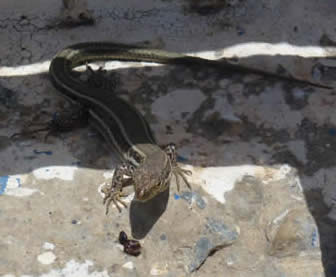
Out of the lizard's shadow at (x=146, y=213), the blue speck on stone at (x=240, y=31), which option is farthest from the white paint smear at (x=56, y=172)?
the blue speck on stone at (x=240, y=31)

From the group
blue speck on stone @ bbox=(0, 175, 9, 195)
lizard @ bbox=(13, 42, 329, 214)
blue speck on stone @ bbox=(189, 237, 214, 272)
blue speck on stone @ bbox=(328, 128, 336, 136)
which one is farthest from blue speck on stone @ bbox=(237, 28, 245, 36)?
blue speck on stone @ bbox=(0, 175, 9, 195)

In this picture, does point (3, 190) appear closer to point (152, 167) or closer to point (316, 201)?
point (152, 167)

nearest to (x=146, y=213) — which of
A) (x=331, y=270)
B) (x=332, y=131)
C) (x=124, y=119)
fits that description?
(x=124, y=119)

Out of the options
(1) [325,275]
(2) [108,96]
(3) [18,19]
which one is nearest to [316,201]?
(1) [325,275]

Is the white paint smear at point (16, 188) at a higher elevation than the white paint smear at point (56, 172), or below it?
below

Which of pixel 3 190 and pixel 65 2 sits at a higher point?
pixel 65 2

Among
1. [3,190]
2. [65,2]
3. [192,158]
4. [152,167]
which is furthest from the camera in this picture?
[65,2]

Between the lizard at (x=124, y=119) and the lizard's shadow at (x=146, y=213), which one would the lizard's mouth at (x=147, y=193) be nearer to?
the lizard at (x=124, y=119)

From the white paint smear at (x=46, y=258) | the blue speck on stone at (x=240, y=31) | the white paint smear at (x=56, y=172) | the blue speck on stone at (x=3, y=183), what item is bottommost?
the white paint smear at (x=46, y=258)
